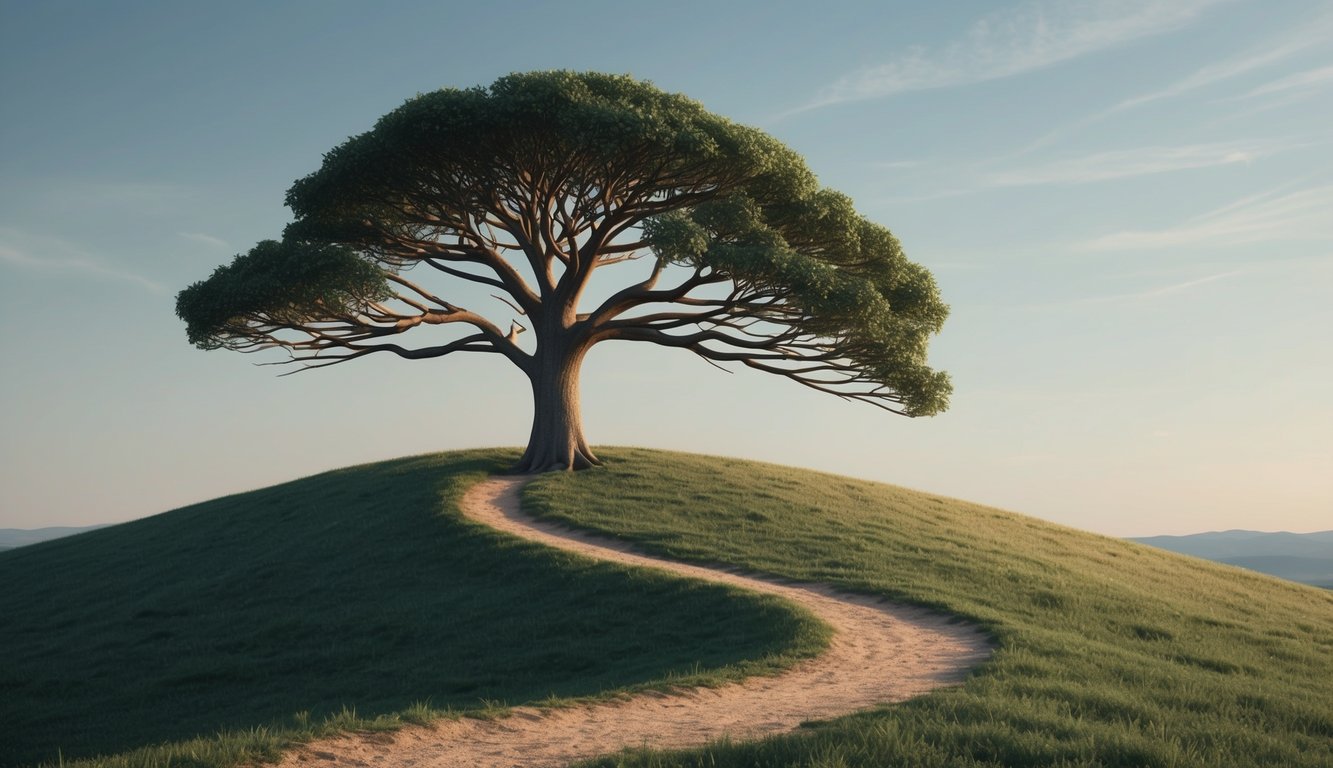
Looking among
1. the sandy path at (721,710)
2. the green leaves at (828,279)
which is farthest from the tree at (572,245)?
the sandy path at (721,710)

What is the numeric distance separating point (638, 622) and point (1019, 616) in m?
7.81

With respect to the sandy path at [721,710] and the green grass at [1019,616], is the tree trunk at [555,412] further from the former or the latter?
the sandy path at [721,710]

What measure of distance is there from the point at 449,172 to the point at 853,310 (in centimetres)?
1350

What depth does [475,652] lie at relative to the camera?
1914 centimetres

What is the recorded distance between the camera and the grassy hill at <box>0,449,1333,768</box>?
37.3 ft

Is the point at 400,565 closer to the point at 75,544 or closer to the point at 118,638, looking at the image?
the point at 118,638

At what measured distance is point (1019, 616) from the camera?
20.6 metres

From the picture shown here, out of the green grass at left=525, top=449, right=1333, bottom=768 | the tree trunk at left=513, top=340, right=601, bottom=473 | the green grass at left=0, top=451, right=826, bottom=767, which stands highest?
the tree trunk at left=513, top=340, right=601, bottom=473

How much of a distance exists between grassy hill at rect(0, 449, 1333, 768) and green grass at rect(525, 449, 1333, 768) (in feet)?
0.23

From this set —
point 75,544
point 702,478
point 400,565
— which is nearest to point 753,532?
point 702,478

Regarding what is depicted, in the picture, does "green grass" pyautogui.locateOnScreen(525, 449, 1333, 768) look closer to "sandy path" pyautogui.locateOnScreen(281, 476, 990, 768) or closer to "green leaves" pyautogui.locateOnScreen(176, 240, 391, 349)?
"sandy path" pyautogui.locateOnScreen(281, 476, 990, 768)

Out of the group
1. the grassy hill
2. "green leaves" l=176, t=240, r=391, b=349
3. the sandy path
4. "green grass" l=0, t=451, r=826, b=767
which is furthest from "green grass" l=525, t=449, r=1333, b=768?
"green leaves" l=176, t=240, r=391, b=349

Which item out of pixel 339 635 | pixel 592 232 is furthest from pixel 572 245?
pixel 339 635

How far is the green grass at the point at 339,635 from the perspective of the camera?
53.9 feet
